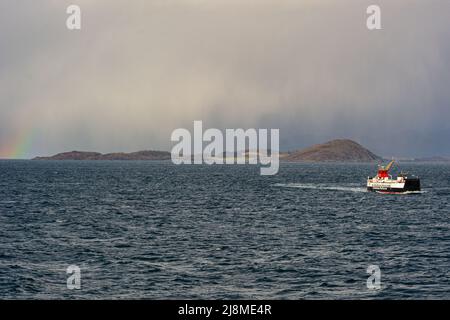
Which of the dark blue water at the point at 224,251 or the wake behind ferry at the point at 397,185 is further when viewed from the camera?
the wake behind ferry at the point at 397,185

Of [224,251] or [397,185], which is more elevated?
[397,185]

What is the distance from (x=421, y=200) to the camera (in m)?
118

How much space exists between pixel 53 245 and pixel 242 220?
31.0m

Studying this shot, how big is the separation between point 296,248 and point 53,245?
2476 cm

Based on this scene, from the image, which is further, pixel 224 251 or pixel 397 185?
pixel 397 185

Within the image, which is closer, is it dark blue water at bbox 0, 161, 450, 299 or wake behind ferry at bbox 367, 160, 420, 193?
dark blue water at bbox 0, 161, 450, 299
